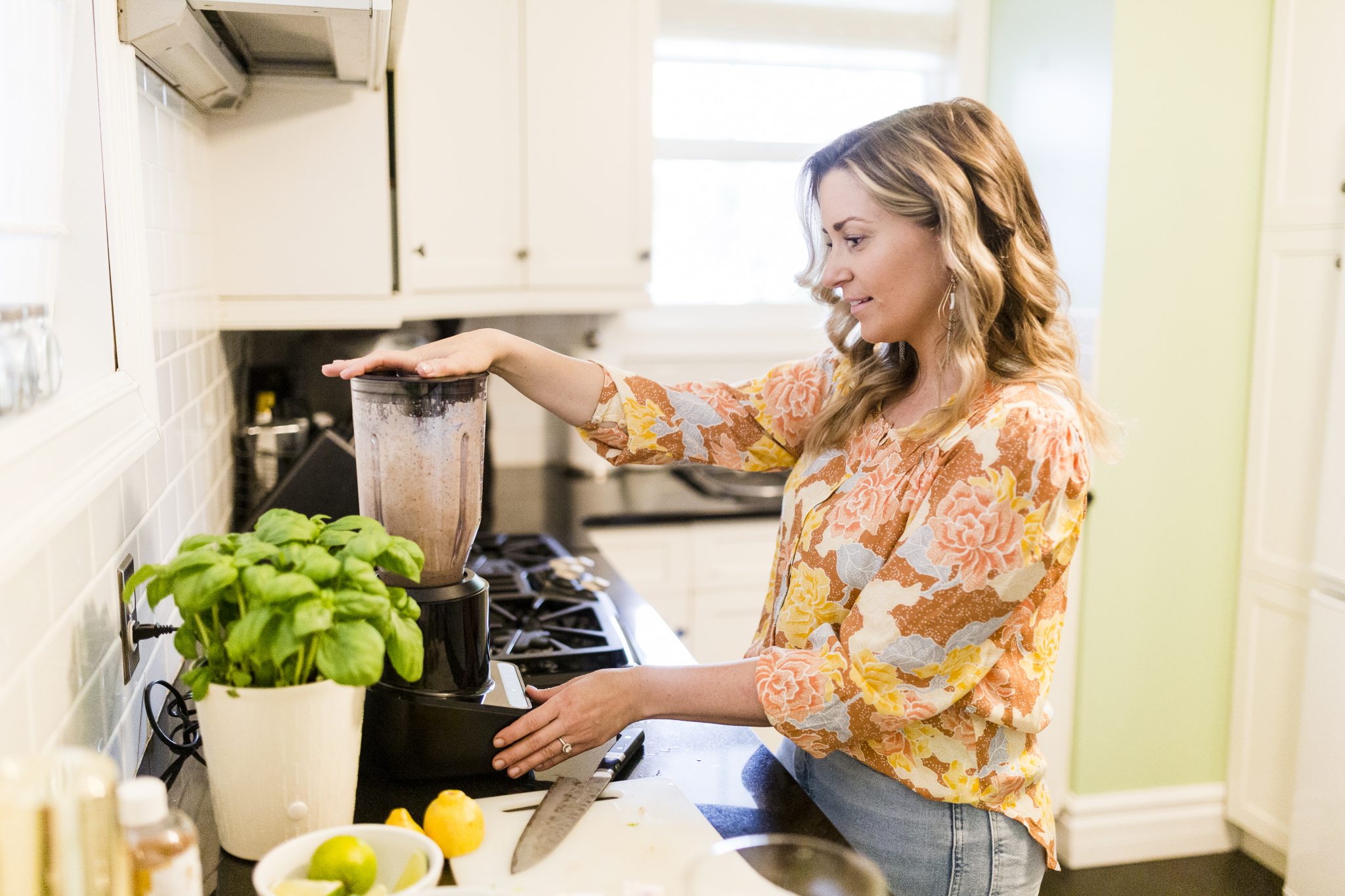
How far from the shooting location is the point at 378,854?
87 centimetres

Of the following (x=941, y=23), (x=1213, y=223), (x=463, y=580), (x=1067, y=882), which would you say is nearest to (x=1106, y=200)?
(x=1213, y=223)

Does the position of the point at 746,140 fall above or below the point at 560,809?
above

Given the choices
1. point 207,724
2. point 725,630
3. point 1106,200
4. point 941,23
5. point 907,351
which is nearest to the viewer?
point 207,724

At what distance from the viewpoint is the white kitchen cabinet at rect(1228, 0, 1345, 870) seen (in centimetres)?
244

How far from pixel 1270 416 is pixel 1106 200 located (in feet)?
2.11

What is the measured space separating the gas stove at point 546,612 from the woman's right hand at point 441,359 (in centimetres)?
40

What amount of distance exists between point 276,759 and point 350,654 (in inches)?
5.5

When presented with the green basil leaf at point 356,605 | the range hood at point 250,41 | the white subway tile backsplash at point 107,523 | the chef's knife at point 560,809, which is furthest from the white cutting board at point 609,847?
the range hood at point 250,41

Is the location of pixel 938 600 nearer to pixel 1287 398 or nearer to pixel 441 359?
pixel 441 359

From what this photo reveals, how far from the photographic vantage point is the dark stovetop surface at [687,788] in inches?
41.1

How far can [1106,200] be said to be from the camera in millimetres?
2611

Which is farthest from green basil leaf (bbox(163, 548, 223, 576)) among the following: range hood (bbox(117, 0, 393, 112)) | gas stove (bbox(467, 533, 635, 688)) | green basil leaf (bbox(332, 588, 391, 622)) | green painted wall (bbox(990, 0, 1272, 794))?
green painted wall (bbox(990, 0, 1272, 794))

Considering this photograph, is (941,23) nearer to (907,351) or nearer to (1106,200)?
(1106,200)

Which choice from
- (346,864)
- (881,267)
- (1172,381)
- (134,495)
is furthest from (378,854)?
(1172,381)
